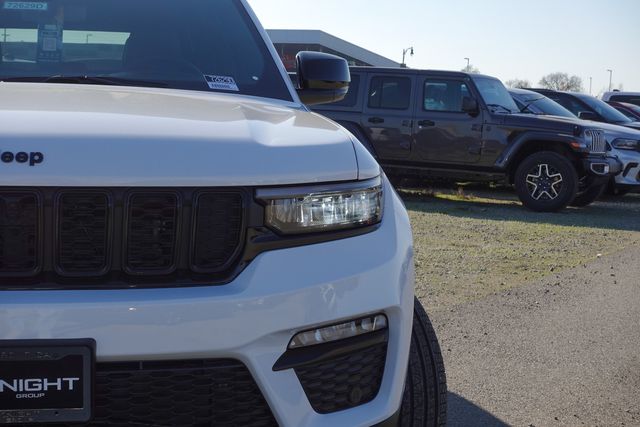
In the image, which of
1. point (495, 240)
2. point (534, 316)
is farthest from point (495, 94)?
point (534, 316)

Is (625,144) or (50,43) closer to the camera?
(50,43)

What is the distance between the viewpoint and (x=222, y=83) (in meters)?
3.29

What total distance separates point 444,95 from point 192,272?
1054cm

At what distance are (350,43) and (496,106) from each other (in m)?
31.7

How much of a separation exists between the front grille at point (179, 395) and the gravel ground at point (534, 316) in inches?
69.7

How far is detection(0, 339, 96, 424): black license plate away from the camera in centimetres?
185

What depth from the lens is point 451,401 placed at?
3779 millimetres

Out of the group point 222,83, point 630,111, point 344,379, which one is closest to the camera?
point 344,379

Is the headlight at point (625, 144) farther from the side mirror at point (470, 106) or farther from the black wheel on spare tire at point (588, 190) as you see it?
the side mirror at point (470, 106)

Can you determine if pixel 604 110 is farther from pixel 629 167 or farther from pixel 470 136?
pixel 470 136

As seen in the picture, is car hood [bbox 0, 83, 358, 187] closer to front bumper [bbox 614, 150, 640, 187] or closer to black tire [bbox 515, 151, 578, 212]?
black tire [bbox 515, 151, 578, 212]

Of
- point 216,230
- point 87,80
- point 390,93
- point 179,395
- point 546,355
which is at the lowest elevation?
point 546,355

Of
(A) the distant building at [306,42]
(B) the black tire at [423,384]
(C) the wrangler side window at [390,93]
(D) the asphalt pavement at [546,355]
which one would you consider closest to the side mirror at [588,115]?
(C) the wrangler side window at [390,93]

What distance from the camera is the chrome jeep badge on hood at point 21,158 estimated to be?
1.90 metres
